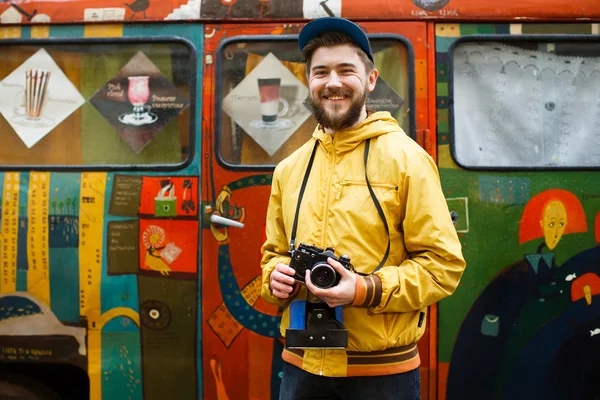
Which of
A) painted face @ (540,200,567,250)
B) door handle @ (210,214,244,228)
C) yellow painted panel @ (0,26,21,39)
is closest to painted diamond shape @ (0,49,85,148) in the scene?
yellow painted panel @ (0,26,21,39)

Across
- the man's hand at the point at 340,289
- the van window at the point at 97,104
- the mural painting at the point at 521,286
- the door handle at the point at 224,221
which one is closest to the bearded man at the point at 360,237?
the man's hand at the point at 340,289

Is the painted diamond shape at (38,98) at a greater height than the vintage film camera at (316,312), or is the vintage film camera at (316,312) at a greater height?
the painted diamond shape at (38,98)

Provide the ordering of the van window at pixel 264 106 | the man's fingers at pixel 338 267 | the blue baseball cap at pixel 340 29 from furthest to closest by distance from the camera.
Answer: the van window at pixel 264 106
the blue baseball cap at pixel 340 29
the man's fingers at pixel 338 267

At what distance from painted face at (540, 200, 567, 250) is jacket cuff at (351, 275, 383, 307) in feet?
5.01

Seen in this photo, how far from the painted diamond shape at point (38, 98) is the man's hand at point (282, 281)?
1.79 m

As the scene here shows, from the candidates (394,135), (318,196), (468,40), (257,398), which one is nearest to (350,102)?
Answer: (394,135)

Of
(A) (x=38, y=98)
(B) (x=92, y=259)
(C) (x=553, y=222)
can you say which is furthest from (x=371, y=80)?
(A) (x=38, y=98)

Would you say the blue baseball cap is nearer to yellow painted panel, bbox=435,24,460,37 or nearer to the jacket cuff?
the jacket cuff

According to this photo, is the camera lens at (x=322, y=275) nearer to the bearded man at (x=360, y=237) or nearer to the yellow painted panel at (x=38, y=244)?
the bearded man at (x=360, y=237)

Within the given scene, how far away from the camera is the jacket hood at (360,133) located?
1903mm

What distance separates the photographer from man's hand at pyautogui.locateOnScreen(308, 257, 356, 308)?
1.66m

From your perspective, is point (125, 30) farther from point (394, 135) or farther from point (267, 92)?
point (394, 135)

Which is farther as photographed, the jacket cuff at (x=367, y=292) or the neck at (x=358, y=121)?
the neck at (x=358, y=121)

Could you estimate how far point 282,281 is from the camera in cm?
177
